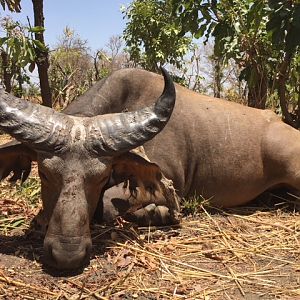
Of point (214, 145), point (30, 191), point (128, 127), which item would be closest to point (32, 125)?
point (128, 127)

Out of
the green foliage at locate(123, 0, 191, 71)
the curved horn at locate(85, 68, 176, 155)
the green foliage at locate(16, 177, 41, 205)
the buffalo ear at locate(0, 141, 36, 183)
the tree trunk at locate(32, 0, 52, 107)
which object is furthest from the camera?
the green foliage at locate(123, 0, 191, 71)

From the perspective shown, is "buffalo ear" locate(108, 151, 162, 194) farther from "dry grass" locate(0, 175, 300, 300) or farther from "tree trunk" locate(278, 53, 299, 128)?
"tree trunk" locate(278, 53, 299, 128)

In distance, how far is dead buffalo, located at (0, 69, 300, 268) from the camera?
353 centimetres

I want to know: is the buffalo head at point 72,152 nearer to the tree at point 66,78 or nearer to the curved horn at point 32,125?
the curved horn at point 32,125

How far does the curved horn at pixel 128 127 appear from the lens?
3688mm

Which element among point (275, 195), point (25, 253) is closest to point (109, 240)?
point (25, 253)

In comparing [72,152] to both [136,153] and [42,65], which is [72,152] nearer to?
[136,153]

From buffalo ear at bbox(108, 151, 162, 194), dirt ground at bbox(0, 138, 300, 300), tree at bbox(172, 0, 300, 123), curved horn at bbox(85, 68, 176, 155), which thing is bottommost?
dirt ground at bbox(0, 138, 300, 300)

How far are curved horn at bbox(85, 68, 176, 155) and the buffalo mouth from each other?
25.3 inches

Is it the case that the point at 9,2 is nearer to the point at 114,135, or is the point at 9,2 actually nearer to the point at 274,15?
the point at 274,15

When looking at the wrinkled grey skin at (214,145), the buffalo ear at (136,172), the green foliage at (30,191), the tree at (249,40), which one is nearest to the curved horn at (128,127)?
the buffalo ear at (136,172)

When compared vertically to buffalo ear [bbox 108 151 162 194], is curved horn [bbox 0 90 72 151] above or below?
above

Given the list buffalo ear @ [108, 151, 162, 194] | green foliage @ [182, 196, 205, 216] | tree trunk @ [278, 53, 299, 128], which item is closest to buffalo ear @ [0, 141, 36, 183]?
buffalo ear @ [108, 151, 162, 194]

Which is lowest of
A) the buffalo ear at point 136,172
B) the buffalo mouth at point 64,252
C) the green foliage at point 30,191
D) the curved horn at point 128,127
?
the green foliage at point 30,191
